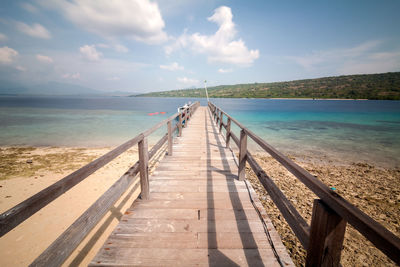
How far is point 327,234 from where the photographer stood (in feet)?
4.22

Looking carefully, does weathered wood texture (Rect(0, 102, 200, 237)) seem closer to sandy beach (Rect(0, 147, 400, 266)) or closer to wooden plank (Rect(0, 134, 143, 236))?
wooden plank (Rect(0, 134, 143, 236))

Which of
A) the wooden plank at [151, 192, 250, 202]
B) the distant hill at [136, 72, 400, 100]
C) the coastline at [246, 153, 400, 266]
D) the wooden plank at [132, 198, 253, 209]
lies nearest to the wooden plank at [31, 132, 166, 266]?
the wooden plank at [132, 198, 253, 209]

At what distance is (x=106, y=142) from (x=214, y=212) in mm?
13476

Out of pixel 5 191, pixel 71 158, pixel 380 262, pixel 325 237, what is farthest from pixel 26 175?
pixel 380 262

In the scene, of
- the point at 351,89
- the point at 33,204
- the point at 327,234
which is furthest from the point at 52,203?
the point at 351,89

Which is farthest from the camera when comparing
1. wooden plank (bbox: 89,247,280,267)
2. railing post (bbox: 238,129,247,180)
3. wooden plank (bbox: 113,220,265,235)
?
railing post (bbox: 238,129,247,180)

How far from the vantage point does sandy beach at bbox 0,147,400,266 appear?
3.46 meters

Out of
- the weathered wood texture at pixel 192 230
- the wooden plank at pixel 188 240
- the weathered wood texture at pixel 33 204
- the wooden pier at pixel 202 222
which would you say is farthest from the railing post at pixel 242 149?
the weathered wood texture at pixel 33 204

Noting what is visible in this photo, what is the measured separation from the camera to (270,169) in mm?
7836

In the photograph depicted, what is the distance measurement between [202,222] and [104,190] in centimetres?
441

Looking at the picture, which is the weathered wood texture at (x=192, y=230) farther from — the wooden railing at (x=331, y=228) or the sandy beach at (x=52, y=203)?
the sandy beach at (x=52, y=203)

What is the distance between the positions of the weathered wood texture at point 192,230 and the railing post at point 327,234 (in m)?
0.91

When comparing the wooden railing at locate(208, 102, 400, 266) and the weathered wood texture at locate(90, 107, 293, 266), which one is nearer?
the wooden railing at locate(208, 102, 400, 266)

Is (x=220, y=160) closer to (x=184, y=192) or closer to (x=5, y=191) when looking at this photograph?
(x=184, y=192)
